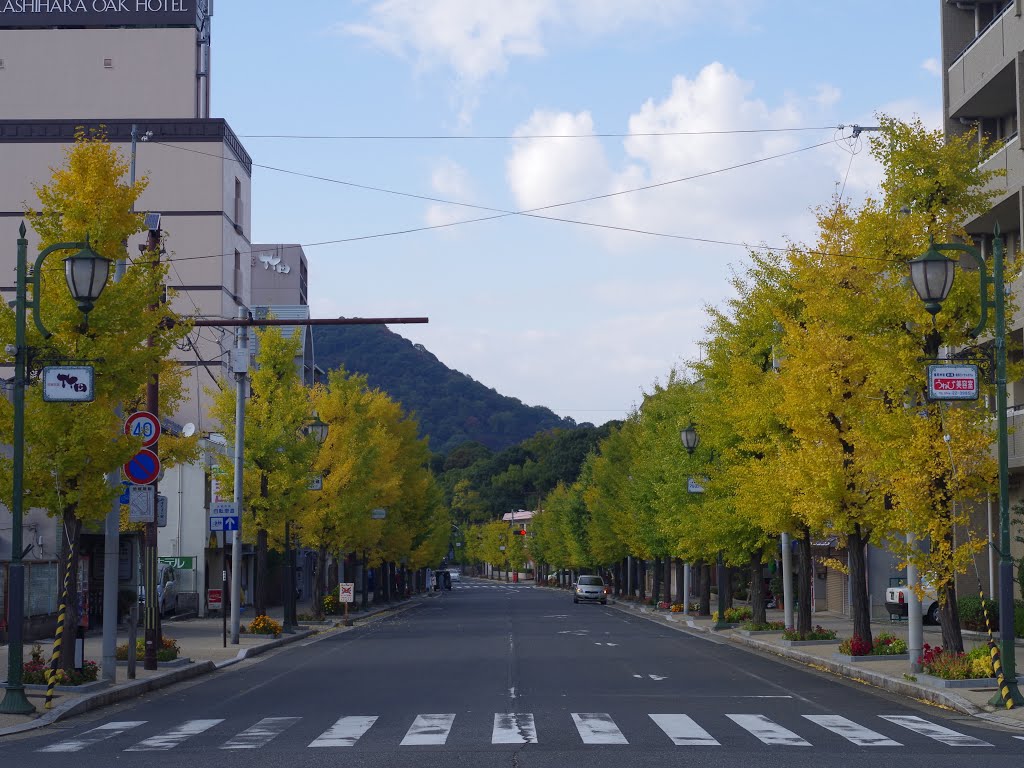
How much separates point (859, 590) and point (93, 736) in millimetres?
16360

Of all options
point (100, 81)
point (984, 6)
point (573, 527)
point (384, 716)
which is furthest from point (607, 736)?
point (573, 527)

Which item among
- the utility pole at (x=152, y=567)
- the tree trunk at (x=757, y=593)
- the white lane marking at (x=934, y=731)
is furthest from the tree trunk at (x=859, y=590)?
the utility pole at (x=152, y=567)

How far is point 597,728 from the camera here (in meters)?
15.2

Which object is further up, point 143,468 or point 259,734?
point 143,468

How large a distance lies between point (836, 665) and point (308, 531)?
25.3 m

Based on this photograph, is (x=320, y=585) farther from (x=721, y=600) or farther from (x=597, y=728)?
(x=597, y=728)

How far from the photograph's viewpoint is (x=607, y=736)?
1441 cm

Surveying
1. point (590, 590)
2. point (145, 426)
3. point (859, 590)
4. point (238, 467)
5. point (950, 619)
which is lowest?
point (590, 590)

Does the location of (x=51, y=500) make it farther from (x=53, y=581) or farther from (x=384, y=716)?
(x=53, y=581)

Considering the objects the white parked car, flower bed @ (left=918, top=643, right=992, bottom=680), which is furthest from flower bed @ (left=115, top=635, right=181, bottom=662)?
the white parked car

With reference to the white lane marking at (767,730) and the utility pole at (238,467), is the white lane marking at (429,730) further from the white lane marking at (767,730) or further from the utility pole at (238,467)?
the utility pole at (238,467)

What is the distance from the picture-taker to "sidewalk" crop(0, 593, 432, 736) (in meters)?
17.3

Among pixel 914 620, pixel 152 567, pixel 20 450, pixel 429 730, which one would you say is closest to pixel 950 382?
pixel 914 620

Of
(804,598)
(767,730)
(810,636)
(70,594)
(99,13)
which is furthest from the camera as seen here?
(99,13)
